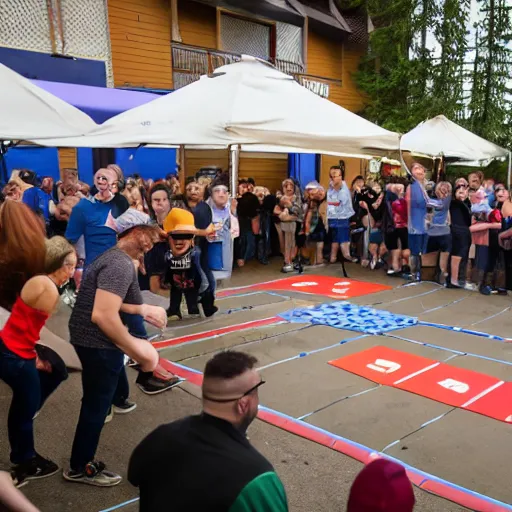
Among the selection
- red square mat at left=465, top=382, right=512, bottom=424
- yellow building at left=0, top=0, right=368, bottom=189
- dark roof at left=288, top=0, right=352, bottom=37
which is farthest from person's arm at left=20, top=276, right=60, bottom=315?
dark roof at left=288, top=0, right=352, bottom=37

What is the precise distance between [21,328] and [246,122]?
3076 millimetres

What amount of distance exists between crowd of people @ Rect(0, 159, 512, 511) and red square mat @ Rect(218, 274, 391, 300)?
87 cm

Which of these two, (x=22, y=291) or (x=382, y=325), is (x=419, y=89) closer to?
(x=382, y=325)

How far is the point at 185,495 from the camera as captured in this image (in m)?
1.72

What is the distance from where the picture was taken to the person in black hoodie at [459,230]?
8.89 meters

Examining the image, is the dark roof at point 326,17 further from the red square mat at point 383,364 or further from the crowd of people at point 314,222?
the red square mat at point 383,364

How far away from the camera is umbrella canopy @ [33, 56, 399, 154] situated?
544 centimetres

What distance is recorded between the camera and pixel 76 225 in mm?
6102

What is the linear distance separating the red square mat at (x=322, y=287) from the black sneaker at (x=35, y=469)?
5.18 m

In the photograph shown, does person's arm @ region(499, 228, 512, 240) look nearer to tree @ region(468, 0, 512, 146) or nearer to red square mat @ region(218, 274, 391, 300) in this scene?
red square mat @ region(218, 274, 391, 300)

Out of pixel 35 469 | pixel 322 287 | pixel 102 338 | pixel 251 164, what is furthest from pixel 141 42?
pixel 35 469

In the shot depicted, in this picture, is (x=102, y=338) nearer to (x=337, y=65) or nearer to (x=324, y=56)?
(x=324, y=56)

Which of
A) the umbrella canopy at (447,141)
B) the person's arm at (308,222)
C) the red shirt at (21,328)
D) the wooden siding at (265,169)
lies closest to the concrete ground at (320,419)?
the red shirt at (21,328)

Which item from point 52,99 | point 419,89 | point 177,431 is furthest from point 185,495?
point 419,89
